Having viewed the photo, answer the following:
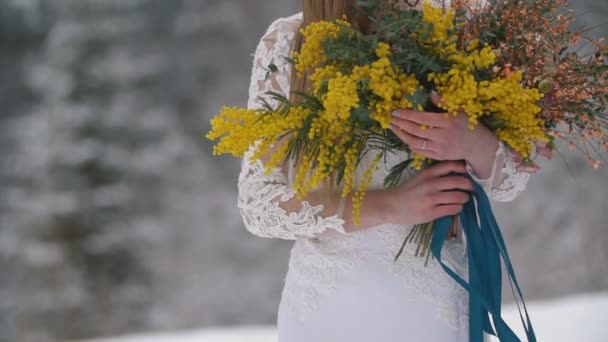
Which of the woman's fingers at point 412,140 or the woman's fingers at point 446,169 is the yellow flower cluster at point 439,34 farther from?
the woman's fingers at point 446,169

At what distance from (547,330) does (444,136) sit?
325cm

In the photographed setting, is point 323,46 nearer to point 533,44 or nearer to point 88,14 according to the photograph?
point 533,44

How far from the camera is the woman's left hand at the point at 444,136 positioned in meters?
1.21

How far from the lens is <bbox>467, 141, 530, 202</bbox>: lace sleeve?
4.48 ft

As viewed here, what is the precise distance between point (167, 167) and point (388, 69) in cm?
318

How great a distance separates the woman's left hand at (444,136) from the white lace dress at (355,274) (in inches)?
3.2

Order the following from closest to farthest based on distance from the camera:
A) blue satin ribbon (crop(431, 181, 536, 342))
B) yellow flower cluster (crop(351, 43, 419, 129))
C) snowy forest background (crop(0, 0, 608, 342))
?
yellow flower cluster (crop(351, 43, 419, 129)), blue satin ribbon (crop(431, 181, 536, 342)), snowy forest background (crop(0, 0, 608, 342))

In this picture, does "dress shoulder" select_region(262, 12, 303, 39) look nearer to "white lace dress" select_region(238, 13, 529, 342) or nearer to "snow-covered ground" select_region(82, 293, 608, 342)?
"white lace dress" select_region(238, 13, 529, 342)

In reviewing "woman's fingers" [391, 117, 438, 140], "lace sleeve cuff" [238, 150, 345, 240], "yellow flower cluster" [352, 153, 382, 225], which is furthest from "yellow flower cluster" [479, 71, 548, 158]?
"lace sleeve cuff" [238, 150, 345, 240]

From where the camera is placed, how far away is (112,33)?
13.3 ft

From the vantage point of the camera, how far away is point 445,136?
4.11 feet

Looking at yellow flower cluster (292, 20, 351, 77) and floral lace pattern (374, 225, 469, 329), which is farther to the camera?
floral lace pattern (374, 225, 469, 329)

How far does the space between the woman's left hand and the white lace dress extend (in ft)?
0.27

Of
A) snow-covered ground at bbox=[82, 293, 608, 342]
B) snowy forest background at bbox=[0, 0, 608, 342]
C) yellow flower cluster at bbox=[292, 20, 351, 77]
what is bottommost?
snow-covered ground at bbox=[82, 293, 608, 342]
